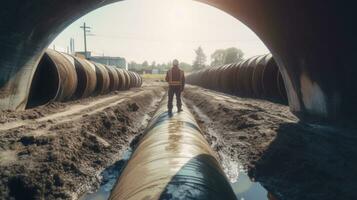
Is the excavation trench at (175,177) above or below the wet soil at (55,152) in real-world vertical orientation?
above

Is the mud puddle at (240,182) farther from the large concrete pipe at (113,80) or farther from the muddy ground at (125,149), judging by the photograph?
the large concrete pipe at (113,80)

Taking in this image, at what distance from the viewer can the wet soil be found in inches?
186

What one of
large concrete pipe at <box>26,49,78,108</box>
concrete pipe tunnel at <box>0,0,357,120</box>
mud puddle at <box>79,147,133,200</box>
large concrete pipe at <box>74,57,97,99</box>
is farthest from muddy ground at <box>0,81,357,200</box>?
large concrete pipe at <box>74,57,97,99</box>

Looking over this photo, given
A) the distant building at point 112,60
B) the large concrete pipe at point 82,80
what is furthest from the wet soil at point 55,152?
the distant building at point 112,60

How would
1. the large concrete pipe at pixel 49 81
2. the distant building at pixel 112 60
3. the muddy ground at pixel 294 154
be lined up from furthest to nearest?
the distant building at pixel 112 60 < the large concrete pipe at pixel 49 81 < the muddy ground at pixel 294 154

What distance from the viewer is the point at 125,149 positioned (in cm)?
784

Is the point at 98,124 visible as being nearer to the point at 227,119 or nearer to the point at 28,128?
the point at 28,128

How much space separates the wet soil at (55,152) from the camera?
4730mm

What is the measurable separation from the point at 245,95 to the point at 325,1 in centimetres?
1312

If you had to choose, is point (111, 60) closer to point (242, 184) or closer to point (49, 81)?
point (49, 81)

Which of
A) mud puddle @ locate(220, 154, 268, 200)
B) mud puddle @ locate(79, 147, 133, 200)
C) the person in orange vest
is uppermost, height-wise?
the person in orange vest

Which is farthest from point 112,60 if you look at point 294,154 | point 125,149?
point 294,154

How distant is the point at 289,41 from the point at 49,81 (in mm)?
7835

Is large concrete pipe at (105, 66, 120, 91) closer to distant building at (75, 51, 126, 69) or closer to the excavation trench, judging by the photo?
the excavation trench
